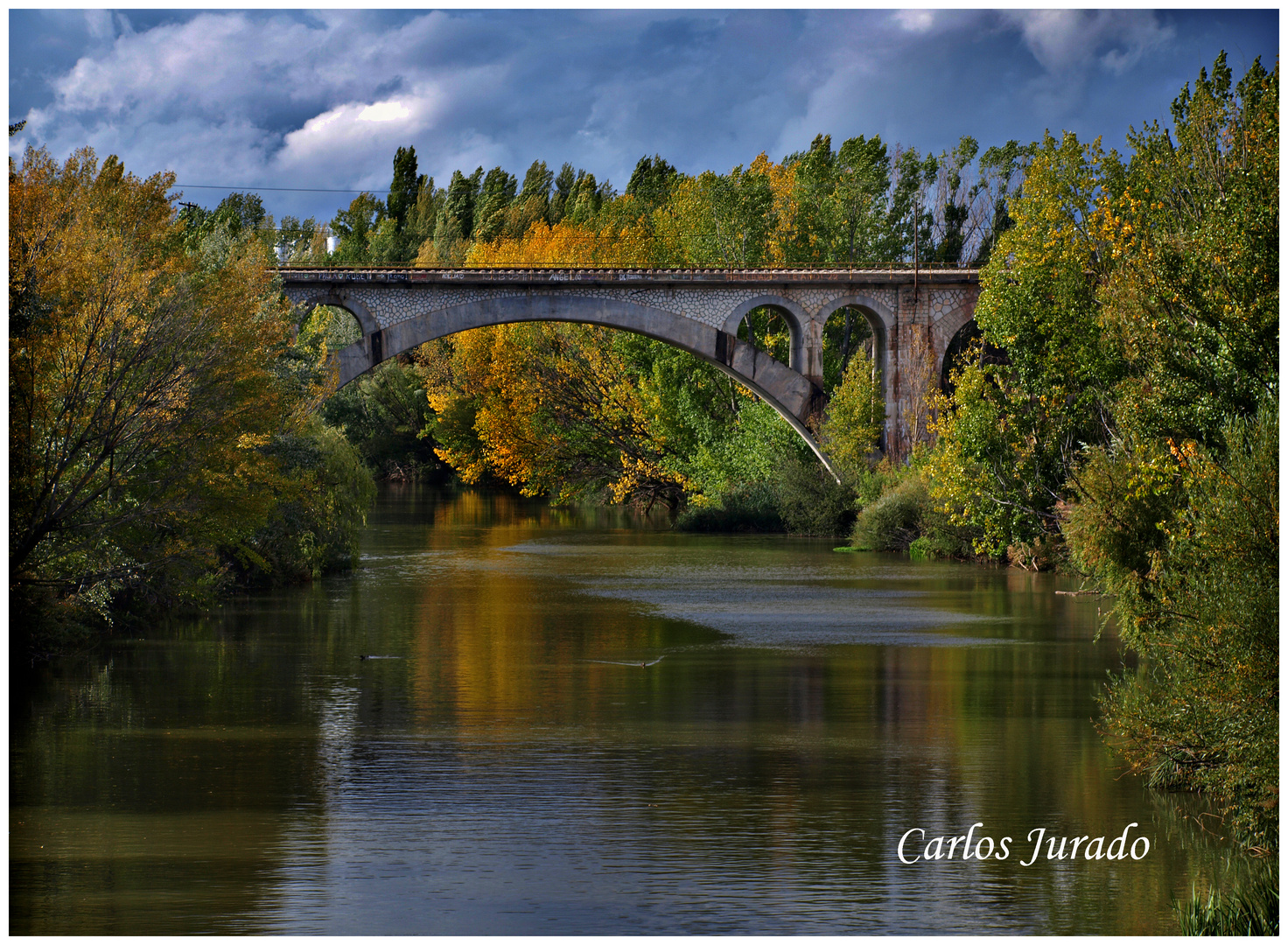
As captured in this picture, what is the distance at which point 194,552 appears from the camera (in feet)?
74.8

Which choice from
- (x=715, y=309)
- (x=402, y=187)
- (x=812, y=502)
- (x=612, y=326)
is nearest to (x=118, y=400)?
(x=812, y=502)

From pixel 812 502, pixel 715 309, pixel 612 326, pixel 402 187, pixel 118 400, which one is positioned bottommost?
pixel 812 502

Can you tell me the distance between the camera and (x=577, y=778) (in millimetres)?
13805

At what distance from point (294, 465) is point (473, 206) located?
55123mm

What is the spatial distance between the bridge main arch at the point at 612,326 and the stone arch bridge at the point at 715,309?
0.04 meters

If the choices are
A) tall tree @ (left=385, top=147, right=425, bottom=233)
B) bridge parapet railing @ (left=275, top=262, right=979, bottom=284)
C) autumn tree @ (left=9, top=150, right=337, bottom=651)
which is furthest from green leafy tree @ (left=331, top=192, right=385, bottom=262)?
autumn tree @ (left=9, top=150, right=337, bottom=651)

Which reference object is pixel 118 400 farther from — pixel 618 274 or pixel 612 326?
pixel 612 326

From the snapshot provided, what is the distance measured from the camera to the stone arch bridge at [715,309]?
1873 inches

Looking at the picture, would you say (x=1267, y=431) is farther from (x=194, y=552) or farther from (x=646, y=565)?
(x=646, y=565)

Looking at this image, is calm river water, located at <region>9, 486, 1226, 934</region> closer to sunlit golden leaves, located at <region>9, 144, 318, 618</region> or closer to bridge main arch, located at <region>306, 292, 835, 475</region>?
sunlit golden leaves, located at <region>9, 144, 318, 618</region>

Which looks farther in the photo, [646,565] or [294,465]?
[646,565]

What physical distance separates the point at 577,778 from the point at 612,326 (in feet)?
118

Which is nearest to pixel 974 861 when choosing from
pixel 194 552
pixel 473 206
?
pixel 194 552

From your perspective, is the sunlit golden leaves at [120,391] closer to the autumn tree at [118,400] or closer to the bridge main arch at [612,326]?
the autumn tree at [118,400]
